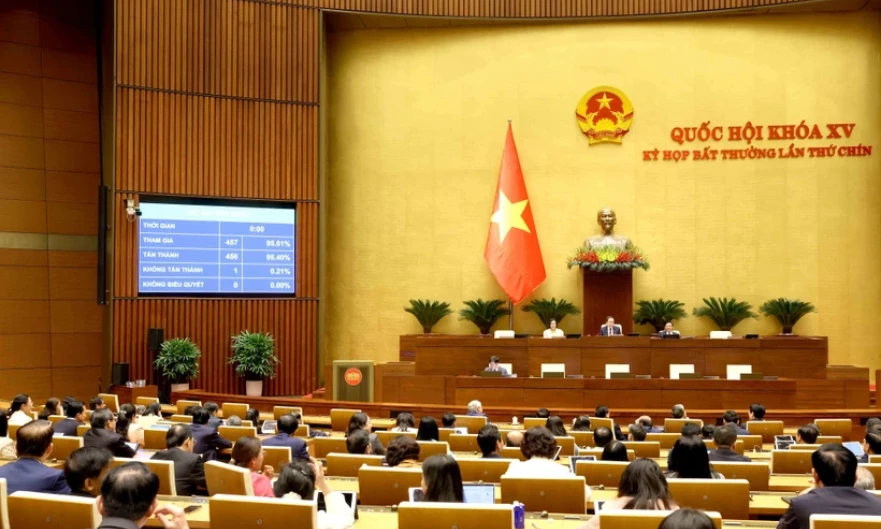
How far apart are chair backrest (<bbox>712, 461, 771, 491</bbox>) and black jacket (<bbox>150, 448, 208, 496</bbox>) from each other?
2.92m

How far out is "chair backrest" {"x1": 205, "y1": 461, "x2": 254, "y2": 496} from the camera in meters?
3.70

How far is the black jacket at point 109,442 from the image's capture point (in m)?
5.29

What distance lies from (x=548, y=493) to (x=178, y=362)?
9710 millimetres

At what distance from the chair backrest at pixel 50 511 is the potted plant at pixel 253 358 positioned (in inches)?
398

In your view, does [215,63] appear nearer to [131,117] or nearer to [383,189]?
[131,117]

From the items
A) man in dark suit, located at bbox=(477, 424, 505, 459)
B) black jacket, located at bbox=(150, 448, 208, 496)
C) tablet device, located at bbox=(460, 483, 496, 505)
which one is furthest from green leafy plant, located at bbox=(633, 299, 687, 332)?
tablet device, located at bbox=(460, 483, 496, 505)

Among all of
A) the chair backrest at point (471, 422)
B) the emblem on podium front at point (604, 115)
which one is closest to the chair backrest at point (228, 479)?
the chair backrest at point (471, 422)

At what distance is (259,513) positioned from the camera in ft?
9.78

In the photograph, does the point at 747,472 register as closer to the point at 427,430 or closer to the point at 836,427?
the point at 427,430

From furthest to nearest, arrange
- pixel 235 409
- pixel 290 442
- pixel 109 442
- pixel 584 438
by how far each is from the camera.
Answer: pixel 235 409, pixel 584 438, pixel 290 442, pixel 109 442

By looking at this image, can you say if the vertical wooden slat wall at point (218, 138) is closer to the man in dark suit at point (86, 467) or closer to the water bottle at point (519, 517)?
the man in dark suit at point (86, 467)

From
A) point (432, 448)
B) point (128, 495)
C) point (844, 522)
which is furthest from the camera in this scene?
point (432, 448)

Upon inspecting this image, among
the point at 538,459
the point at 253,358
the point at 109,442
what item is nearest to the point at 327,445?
the point at 109,442

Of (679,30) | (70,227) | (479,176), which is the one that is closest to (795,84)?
(679,30)
